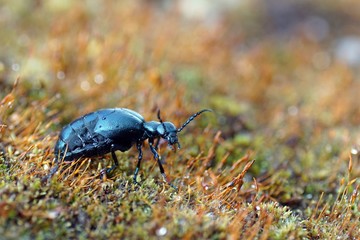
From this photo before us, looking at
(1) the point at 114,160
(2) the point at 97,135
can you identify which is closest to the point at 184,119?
(1) the point at 114,160

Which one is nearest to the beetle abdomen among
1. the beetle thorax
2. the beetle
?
the beetle

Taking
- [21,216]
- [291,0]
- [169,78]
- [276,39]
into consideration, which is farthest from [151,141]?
[291,0]

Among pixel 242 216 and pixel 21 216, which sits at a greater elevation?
pixel 21 216

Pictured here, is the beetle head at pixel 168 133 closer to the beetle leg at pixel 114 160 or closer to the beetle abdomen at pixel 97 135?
the beetle abdomen at pixel 97 135

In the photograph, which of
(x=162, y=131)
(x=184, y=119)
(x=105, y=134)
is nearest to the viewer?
(x=105, y=134)

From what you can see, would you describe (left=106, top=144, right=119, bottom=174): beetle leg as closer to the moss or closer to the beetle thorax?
the moss

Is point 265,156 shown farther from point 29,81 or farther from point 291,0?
point 291,0

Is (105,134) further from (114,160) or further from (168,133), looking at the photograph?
(168,133)

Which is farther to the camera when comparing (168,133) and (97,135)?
(168,133)
